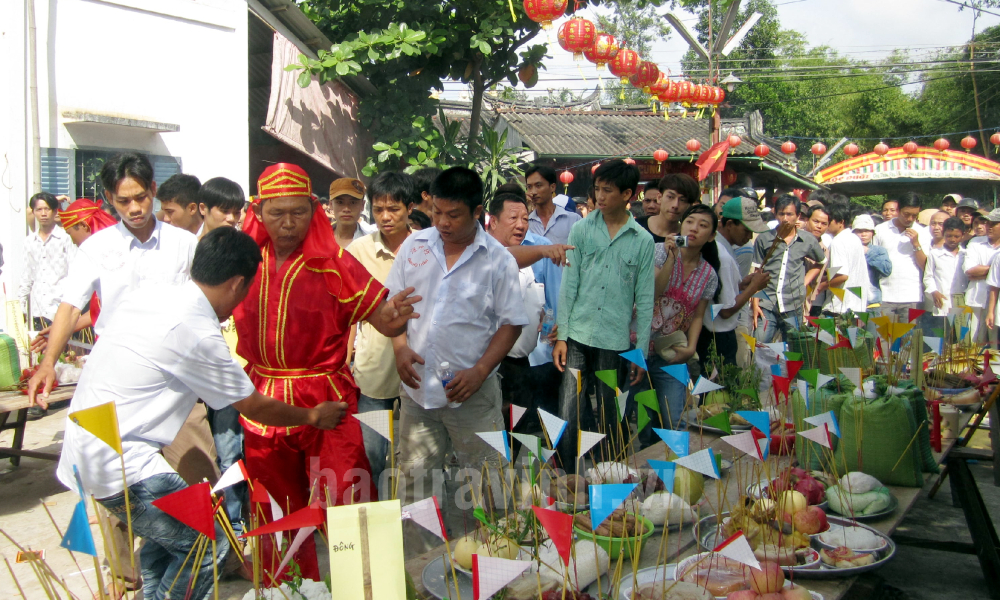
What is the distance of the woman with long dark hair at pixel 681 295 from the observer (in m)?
3.77

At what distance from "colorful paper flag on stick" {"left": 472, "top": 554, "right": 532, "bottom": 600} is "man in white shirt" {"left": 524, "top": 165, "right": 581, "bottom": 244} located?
3.12 metres

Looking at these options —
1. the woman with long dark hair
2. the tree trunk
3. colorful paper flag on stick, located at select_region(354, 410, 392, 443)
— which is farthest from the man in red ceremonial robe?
the tree trunk

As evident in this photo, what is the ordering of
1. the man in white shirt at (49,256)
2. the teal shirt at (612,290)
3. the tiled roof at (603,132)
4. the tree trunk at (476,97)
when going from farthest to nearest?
the tiled roof at (603,132) < the tree trunk at (476,97) < the man in white shirt at (49,256) < the teal shirt at (612,290)

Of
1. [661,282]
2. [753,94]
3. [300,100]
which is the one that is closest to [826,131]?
[753,94]

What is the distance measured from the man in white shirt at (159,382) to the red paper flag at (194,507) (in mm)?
713

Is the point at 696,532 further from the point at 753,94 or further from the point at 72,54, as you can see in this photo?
the point at 753,94

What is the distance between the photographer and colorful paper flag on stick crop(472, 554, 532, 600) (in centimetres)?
129

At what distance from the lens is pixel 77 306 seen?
9.40 feet

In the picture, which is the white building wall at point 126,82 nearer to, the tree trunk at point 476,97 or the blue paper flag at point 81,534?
the tree trunk at point 476,97

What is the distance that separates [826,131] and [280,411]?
118ft

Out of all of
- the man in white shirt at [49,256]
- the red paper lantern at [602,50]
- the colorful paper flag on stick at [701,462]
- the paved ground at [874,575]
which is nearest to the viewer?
the colorful paper flag on stick at [701,462]

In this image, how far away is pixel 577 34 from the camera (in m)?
8.90

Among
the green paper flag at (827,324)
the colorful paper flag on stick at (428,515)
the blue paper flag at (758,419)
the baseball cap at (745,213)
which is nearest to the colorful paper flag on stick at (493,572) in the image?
the colorful paper flag on stick at (428,515)

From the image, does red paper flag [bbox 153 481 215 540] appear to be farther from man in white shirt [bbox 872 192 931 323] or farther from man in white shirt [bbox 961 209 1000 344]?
man in white shirt [bbox 961 209 1000 344]
